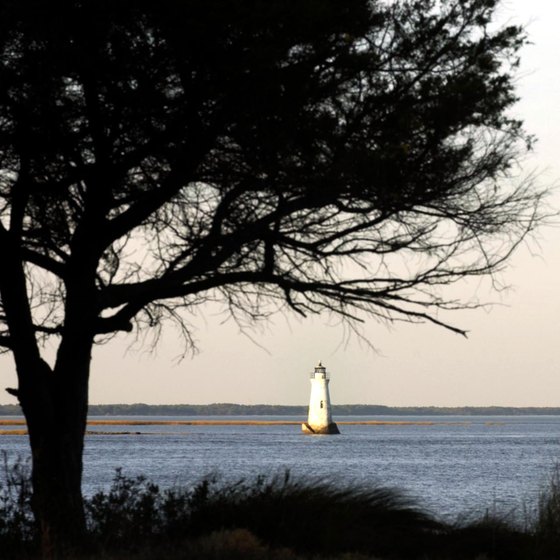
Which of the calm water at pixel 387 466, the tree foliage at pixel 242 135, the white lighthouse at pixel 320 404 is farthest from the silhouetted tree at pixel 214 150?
the white lighthouse at pixel 320 404

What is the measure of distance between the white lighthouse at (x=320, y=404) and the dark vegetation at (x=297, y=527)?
82.3 metres

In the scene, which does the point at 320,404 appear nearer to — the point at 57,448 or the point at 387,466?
the point at 387,466

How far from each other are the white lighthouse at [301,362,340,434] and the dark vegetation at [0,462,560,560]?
82.3m

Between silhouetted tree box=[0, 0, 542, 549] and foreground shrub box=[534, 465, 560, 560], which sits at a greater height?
silhouetted tree box=[0, 0, 542, 549]

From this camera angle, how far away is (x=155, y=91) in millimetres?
12289

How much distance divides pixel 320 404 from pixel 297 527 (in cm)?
9083

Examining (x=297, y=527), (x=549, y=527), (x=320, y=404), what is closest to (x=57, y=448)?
(x=297, y=527)

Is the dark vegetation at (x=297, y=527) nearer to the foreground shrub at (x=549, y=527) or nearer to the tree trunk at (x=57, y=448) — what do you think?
the foreground shrub at (x=549, y=527)

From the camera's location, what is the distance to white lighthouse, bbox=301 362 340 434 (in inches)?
3809

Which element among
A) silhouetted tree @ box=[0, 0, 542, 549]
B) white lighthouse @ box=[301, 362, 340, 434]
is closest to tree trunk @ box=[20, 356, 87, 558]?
silhouetted tree @ box=[0, 0, 542, 549]

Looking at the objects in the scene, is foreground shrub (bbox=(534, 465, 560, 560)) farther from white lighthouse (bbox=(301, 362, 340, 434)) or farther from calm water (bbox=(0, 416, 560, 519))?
white lighthouse (bbox=(301, 362, 340, 434))

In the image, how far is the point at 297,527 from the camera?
12453 millimetres

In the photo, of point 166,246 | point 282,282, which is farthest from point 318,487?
point 166,246

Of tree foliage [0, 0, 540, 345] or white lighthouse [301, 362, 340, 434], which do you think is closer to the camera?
tree foliage [0, 0, 540, 345]
